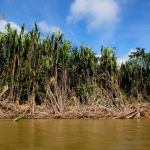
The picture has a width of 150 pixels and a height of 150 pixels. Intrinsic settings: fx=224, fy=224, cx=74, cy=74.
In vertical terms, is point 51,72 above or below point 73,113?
above

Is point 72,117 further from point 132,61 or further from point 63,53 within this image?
point 132,61

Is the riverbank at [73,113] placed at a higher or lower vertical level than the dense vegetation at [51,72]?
lower

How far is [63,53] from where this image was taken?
13.6 meters

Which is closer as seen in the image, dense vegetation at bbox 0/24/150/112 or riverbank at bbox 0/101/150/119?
riverbank at bbox 0/101/150/119

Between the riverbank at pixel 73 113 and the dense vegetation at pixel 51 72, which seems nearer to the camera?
the riverbank at pixel 73 113

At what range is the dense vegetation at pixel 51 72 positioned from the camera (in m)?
13.1

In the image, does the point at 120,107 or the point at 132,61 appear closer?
the point at 120,107

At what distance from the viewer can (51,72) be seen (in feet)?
45.7

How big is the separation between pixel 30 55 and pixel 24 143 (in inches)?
399

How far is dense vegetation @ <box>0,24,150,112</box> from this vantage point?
13.1m

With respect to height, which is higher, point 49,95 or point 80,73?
point 80,73

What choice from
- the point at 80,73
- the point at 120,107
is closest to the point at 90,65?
the point at 80,73

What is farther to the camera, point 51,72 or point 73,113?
point 51,72

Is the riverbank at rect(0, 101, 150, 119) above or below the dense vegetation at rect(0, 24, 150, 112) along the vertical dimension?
below
